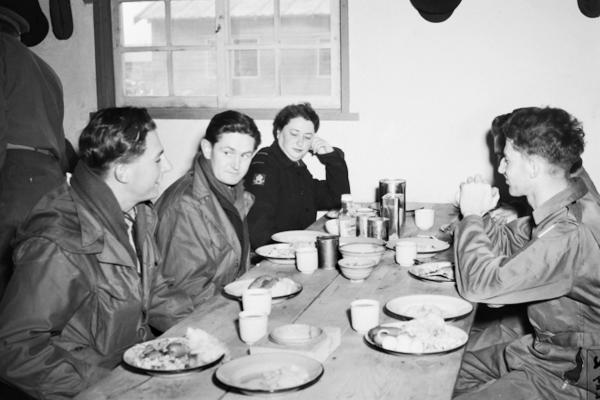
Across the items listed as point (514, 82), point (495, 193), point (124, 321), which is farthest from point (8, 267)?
point (514, 82)

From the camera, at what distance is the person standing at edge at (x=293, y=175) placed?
3330 mm

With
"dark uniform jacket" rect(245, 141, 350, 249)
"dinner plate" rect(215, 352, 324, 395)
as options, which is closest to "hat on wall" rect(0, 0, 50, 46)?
"dark uniform jacket" rect(245, 141, 350, 249)

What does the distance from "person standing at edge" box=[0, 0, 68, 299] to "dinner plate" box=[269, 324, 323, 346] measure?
1883 mm

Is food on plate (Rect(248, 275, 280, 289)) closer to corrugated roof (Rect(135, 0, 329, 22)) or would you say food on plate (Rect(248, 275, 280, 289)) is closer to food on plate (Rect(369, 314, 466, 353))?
food on plate (Rect(369, 314, 466, 353))

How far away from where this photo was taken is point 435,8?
4078 mm

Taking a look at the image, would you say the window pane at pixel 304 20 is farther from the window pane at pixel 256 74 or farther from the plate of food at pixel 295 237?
the plate of food at pixel 295 237

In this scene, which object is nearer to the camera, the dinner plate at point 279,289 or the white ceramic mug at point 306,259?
the dinner plate at point 279,289

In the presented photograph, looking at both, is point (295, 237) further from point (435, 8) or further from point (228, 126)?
point (435, 8)

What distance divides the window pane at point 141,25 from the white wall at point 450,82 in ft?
3.54

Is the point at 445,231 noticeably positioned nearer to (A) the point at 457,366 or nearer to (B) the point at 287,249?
(B) the point at 287,249

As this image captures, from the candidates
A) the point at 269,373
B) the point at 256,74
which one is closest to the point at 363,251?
the point at 269,373

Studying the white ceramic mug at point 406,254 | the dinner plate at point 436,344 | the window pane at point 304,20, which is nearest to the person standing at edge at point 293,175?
the window pane at point 304,20

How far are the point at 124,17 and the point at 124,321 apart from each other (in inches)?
138

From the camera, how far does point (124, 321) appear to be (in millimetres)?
1767
